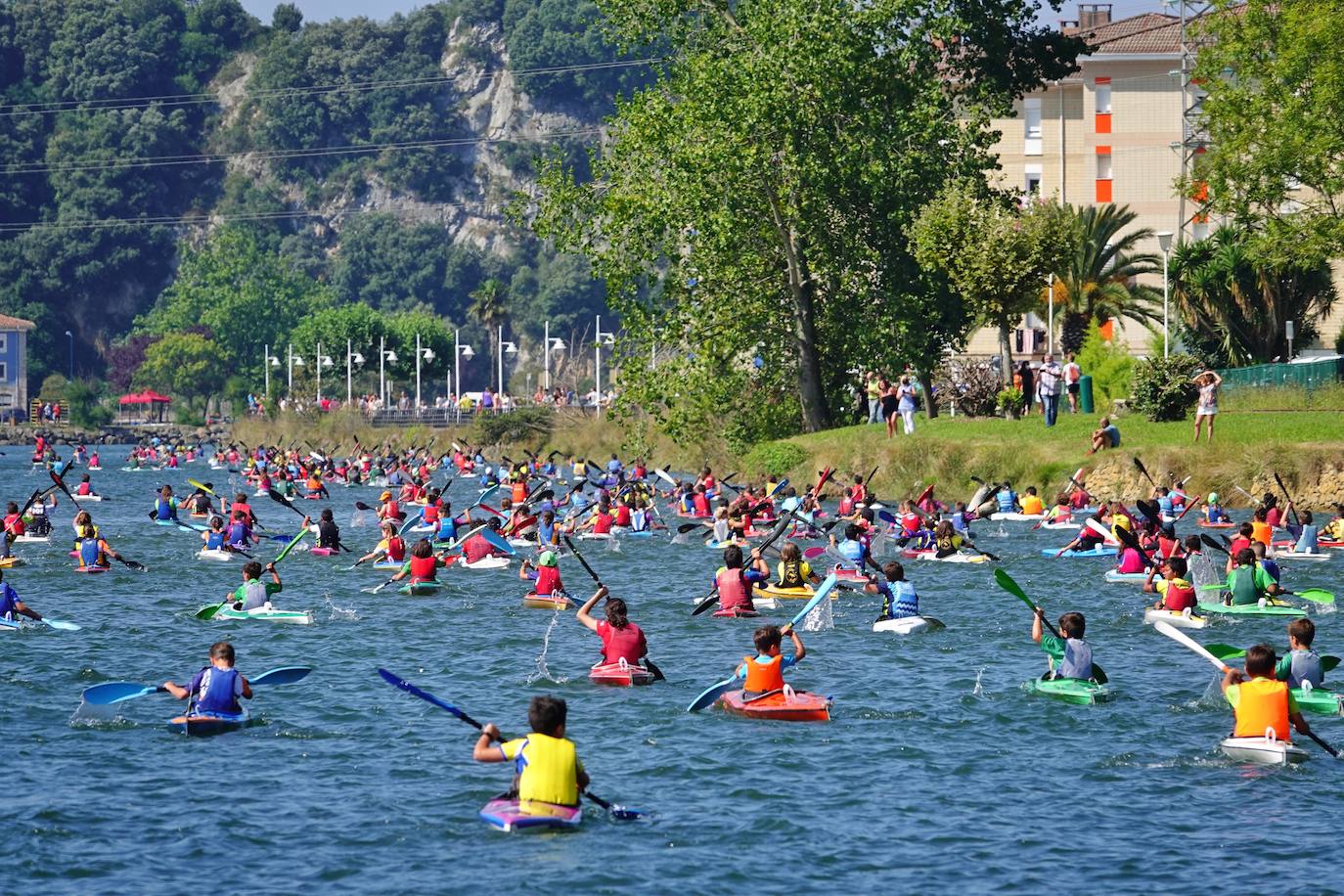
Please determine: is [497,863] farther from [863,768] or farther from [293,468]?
[293,468]

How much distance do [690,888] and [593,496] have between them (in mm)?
43451

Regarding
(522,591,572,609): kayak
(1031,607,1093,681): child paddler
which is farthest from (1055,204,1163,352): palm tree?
(1031,607,1093,681): child paddler

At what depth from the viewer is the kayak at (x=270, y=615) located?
110 feet

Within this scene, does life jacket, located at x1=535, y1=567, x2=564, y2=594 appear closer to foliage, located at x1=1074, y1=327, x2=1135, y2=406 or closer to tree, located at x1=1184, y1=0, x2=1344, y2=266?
tree, located at x1=1184, y1=0, x2=1344, y2=266

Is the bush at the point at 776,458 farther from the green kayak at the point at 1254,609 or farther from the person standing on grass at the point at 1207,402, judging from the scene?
the green kayak at the point at 1254,609

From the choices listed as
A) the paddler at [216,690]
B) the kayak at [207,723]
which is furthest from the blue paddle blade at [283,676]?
the kayak at [207,723]

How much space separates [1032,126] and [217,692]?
8615 centimetres

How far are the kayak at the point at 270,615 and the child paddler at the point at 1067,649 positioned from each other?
13.7 metres

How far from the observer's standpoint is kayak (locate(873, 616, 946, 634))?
31.5 m

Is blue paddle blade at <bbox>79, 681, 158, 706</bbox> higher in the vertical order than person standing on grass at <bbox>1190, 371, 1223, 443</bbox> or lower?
lower

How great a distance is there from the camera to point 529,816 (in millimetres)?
17984

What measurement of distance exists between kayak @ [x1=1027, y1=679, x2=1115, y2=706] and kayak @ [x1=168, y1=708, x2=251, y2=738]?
33.5 feet

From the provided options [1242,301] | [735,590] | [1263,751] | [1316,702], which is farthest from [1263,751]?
[1242,301]

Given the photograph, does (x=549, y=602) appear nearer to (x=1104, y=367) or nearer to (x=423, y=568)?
(x=423, y=568)
